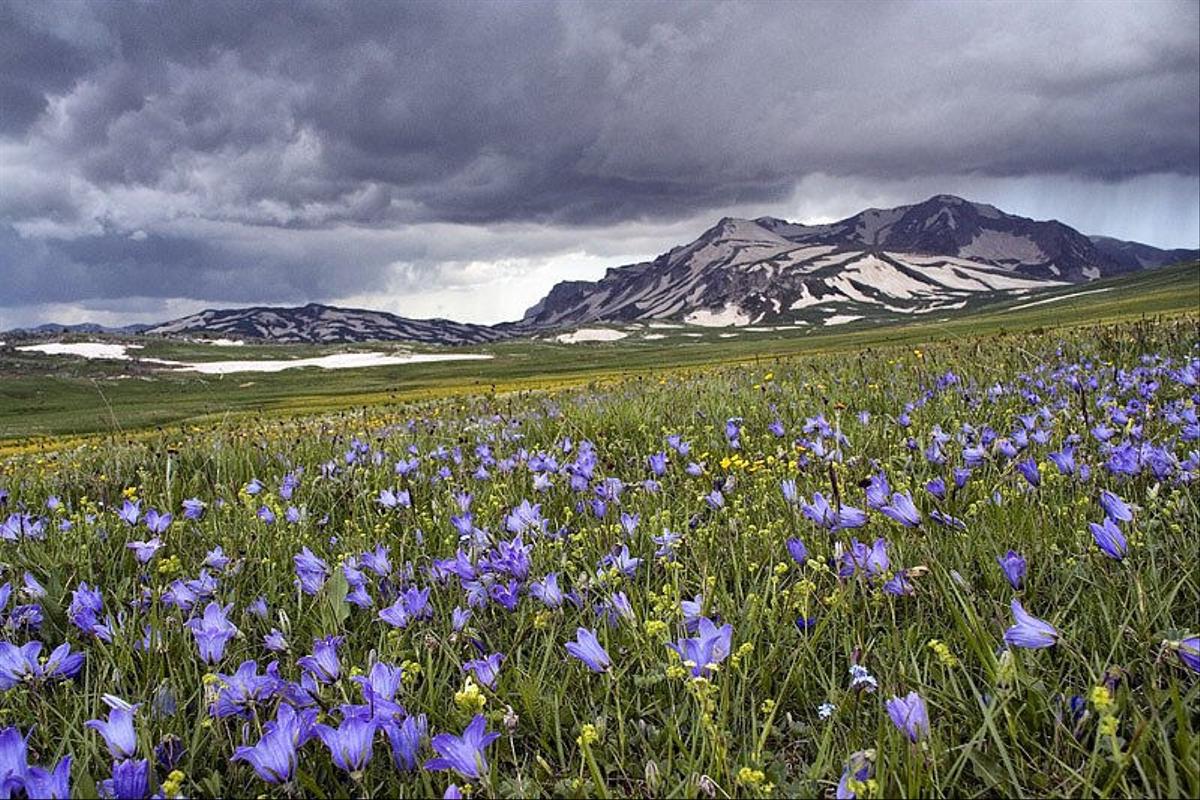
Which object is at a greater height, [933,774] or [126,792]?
[126,792]

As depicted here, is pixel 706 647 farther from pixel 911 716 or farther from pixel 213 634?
pixel 213 634

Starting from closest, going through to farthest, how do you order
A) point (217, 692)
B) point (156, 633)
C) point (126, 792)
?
point (126, 792), point (217, 692), point (156, 633)

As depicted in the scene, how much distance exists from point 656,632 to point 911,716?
95cm

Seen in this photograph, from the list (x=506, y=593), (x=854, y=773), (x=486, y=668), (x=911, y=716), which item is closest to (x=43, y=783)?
(x=486, y=668)

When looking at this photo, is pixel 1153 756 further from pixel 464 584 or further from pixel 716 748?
pixel 464 584

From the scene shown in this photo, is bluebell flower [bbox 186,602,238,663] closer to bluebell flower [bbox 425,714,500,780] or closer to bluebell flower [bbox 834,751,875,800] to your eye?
bluebell flower [bbox 425,714,500,780]

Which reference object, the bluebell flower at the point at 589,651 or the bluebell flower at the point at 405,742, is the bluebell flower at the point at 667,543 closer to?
the bluebell flower at the point at 589,651

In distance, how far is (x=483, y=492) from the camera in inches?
222

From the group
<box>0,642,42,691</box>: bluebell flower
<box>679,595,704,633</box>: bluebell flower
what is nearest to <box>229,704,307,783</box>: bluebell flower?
<box>0,642,42,691</box>: bluebell flower

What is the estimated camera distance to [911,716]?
2.00 m

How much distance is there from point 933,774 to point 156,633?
2.74m

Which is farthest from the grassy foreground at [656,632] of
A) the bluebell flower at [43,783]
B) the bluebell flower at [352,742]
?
the bluebell flower at [43,783]

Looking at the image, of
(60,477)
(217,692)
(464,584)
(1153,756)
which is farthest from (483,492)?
(60,477)

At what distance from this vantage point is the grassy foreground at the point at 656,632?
2.07 m
